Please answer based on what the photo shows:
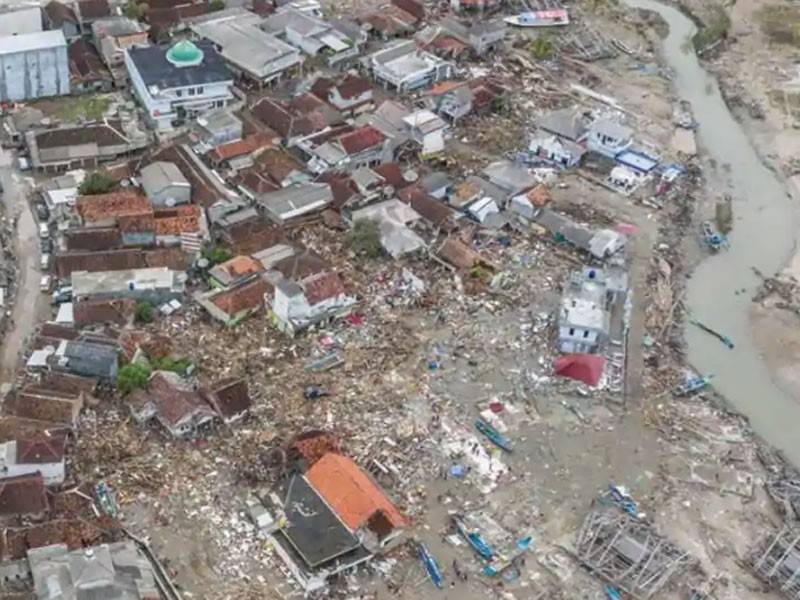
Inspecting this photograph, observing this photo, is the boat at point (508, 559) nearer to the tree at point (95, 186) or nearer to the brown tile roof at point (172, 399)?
the brown tile roof at point (172, 399)

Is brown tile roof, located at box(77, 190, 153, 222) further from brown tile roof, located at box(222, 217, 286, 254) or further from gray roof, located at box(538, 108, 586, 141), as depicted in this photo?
gray roof, located at box(538, 108, 586, 141)

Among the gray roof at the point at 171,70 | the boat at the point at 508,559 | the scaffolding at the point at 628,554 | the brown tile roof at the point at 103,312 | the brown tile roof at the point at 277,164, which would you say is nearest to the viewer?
the scaffolding at the point at 628,554

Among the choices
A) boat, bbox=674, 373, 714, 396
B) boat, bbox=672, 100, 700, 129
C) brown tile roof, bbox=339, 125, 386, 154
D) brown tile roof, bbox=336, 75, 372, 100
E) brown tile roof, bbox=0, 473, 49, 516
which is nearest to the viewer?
brown tile roof, bbox=0, 473, 49, 516

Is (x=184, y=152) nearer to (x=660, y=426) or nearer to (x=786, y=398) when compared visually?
(x=660, y=426)

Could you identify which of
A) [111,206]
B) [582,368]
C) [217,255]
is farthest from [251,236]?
[582,368]

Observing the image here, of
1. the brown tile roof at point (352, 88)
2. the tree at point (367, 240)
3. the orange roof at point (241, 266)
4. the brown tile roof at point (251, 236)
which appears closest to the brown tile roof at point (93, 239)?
the brown tile roof at point (251, 236)

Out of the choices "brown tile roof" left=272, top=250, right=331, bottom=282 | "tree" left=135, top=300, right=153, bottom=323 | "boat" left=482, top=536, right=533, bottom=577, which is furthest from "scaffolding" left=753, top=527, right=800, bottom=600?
"tree" left=135, top=300, right=153, bottom=323
